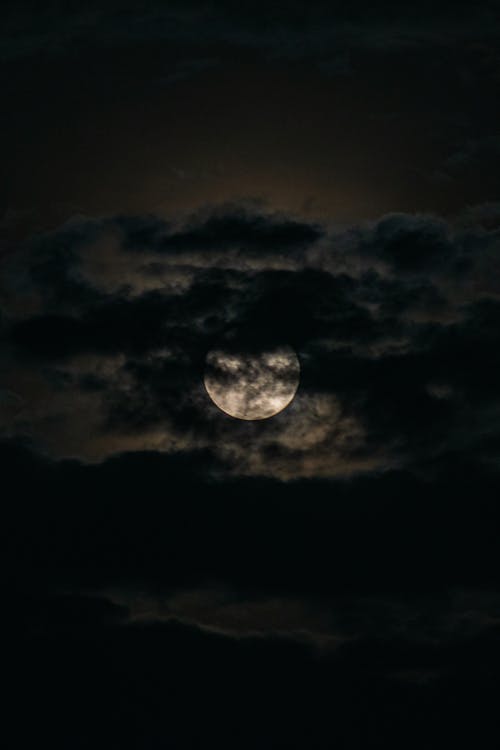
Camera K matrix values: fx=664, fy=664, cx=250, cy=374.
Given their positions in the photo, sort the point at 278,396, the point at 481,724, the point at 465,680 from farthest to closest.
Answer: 1. the point at 481,724
2. the point at 465,680
3. the point at 278,396

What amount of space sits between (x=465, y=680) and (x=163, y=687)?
2282 centimetres

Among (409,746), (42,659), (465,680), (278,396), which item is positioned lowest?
(409,746)

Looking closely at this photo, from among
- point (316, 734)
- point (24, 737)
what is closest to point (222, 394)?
point (316, 734)

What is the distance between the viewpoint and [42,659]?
49156 mm

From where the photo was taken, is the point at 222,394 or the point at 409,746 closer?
the point at 222,394

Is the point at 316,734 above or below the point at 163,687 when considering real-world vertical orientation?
below

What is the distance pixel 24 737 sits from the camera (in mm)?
49719

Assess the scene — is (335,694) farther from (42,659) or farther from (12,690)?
(12,690)

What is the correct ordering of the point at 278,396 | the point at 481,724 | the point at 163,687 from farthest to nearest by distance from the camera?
1. the point at 163,687
2. the point at 481,724
3. the point at 278,396

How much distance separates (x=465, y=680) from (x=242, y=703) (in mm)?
17822

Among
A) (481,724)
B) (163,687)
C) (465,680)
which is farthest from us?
(163,687)

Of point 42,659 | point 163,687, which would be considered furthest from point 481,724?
point 42,659

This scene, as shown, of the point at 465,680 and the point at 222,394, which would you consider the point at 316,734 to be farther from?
the point at 222,394

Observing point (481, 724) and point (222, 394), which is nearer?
point (222, 394)
